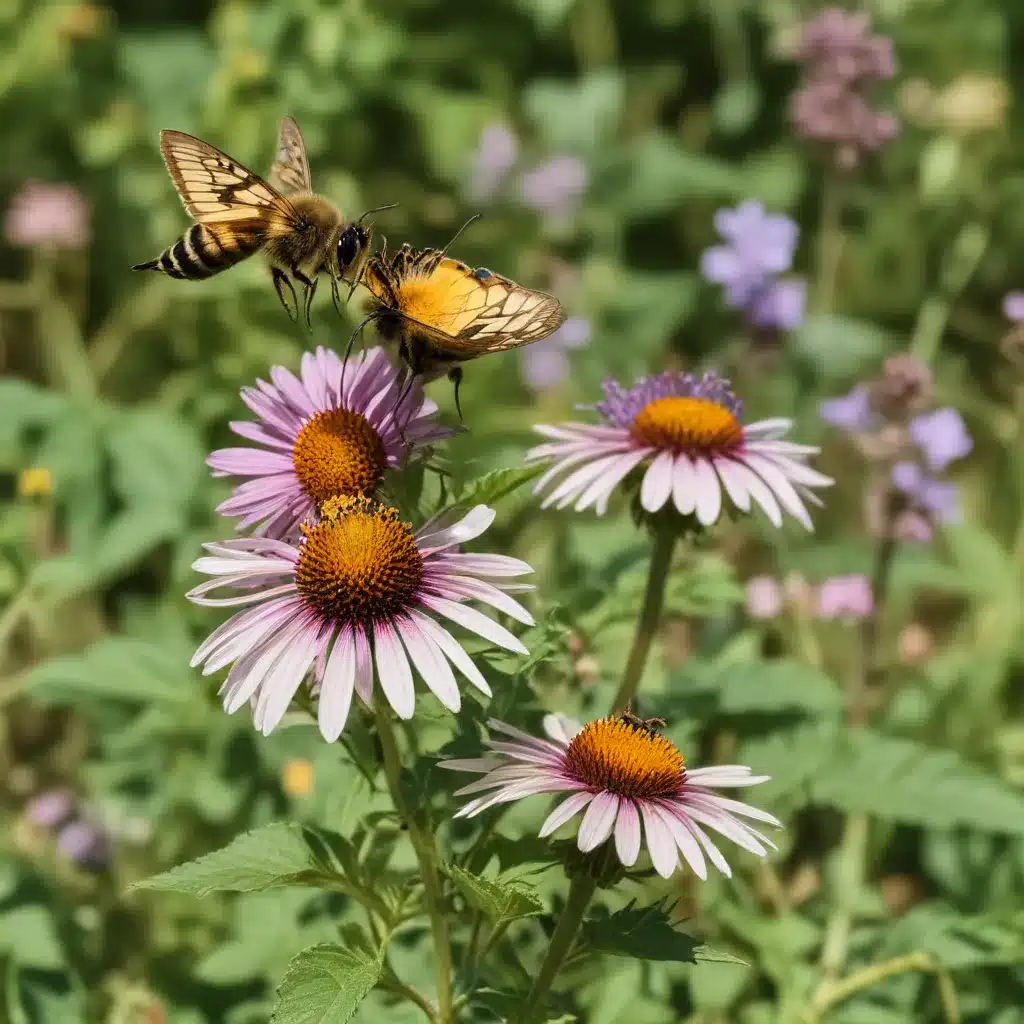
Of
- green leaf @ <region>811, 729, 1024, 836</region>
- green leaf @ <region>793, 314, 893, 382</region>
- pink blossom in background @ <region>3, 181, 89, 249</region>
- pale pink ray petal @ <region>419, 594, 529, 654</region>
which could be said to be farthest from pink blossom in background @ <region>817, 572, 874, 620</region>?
pink blossom in background @ <region>3, 181, 89, 249</region>

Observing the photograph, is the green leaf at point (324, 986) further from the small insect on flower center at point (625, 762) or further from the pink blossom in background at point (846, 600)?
the pink blossom in background at point (846, 600)

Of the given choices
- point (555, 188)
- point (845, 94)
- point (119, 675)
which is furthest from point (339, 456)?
point (555, 188)

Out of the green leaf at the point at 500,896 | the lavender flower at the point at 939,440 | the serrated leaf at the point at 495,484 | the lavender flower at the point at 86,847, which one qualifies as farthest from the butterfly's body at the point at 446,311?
the lavender flower at the point at 86,847

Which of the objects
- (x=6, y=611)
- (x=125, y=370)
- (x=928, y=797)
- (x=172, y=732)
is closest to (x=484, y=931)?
(x=928, y=797)

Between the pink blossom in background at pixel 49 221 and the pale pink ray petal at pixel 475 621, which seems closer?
the pale pink ray petal at pixel 475 621

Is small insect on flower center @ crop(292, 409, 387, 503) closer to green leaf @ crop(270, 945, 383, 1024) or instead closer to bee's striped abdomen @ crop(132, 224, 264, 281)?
bee's striped abdomen @ crop(132, 224, 264, 281)

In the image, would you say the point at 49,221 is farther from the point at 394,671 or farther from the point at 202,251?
the point at 394,671
